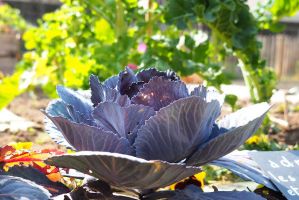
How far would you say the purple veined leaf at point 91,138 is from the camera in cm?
83

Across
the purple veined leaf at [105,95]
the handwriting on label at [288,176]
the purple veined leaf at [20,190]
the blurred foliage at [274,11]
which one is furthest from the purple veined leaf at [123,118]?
the blurred foliage at [274,11]

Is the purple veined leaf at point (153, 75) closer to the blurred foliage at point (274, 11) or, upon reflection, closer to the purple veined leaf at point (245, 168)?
the purple veined leaf at point (245, 168)

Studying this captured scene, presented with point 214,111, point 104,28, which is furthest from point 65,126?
point 104,28

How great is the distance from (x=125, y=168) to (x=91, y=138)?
0.08 metres

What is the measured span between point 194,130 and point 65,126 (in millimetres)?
194

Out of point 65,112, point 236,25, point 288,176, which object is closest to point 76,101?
point 65,112

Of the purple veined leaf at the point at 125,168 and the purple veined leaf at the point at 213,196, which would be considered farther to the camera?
the purple veined leaf at the point at 213,196

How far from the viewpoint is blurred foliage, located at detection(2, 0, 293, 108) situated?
7.85ft

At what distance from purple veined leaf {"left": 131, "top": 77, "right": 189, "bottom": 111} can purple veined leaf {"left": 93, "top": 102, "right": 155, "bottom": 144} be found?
0.03m

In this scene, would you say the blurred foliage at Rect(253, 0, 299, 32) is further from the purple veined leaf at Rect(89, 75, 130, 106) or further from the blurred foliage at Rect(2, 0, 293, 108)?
the purple veined leaf at Rect(89, 75, 130, 106)

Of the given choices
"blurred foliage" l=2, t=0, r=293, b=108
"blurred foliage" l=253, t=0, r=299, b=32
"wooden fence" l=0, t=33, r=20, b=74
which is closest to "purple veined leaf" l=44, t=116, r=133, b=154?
"blurred foliage" l=2, t=0, r=293, b=108

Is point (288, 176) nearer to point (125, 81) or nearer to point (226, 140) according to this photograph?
point (226, 140)

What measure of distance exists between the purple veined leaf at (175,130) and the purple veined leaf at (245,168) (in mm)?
127

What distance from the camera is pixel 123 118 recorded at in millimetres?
870
